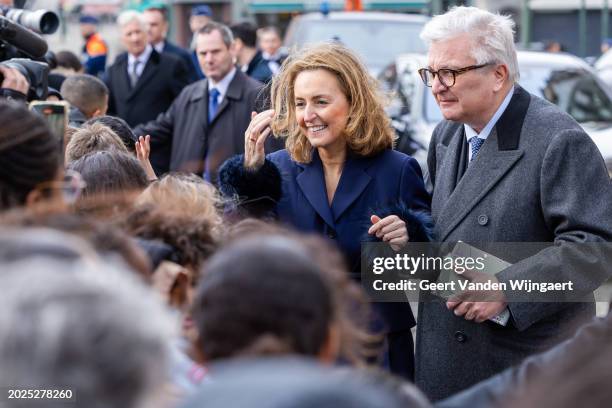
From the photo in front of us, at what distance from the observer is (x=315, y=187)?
3779mm

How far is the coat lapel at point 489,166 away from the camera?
351cm

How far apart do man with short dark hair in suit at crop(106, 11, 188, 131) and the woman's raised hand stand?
4.83 meters

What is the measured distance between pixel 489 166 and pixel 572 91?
605 centimetres

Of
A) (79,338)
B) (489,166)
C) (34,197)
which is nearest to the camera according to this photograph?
(79,338)

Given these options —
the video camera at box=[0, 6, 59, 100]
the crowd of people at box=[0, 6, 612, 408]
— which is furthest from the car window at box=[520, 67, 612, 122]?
the video camera at box=[0, 6, 59, 100]

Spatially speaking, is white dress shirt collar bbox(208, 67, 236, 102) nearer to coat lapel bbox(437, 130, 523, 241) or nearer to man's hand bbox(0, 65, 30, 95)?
man's hand bbox(0, 65, 30, 95)

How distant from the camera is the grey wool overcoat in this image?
3.38 m

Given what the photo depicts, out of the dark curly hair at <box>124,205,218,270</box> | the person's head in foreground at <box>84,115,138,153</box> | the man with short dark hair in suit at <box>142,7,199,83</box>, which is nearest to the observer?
the dark curly hair at <box>124,205,218,270</box>

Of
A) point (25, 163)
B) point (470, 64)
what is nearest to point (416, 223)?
point (470, 64)

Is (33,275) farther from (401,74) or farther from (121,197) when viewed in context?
(401,74)

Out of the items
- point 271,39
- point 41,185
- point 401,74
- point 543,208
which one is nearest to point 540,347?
point 543,208

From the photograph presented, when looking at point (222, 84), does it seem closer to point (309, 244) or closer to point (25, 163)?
point (25, 163)

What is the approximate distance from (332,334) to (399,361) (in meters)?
2.19

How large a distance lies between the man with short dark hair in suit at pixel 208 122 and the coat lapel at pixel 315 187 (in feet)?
9.18
